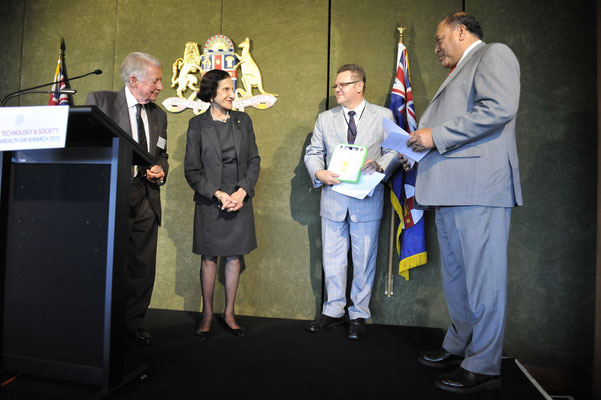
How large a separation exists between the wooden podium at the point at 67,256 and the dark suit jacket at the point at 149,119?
0.75 meters

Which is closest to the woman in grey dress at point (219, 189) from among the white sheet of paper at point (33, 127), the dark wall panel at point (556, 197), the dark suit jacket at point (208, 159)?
the dark suit jacket at point (208, 159)

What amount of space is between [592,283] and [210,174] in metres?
2.77

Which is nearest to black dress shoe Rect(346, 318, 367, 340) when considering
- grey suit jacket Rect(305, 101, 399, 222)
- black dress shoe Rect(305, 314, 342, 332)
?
black dress shoe Rect(305, 314, 342, 332)

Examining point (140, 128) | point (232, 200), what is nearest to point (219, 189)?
point (232, 200)

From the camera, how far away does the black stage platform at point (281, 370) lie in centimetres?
172

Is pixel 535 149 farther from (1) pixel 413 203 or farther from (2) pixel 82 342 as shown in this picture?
(2) pixel 82 342

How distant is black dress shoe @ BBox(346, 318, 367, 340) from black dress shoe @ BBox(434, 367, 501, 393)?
74cm

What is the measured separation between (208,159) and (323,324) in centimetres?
139

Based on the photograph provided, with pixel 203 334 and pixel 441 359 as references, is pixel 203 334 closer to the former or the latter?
pixel 203 334

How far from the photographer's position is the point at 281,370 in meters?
2.02

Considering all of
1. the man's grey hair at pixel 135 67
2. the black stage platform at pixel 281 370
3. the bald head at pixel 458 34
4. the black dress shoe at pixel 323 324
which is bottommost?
the black stage platform at pixel 281 370

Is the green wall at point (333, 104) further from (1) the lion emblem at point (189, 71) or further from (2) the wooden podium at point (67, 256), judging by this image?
(2) the wooden podium at point (67, 256)

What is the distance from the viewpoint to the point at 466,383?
1.81 metres

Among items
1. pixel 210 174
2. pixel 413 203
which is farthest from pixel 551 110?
pixel 210 174
